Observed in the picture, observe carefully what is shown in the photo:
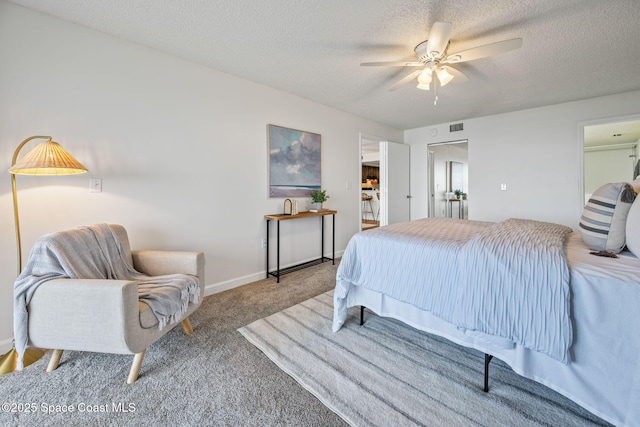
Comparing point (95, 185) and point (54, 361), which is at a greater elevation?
point (95, 185)

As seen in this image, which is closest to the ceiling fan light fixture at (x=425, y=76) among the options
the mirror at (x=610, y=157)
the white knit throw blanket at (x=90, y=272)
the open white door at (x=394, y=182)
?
the open white door at (x=394, y=182)

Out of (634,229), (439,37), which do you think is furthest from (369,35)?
(634,229)

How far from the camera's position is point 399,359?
1.71 meters

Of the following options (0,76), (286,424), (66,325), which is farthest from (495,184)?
(0,76)

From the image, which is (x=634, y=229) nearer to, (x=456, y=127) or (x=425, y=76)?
(x=425, y=76)

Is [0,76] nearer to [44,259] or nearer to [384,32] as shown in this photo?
[44,259]

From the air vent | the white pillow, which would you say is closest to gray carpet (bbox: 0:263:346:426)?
the white pillow

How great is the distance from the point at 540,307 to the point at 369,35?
2178mm

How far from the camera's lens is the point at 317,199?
3615 millimetres

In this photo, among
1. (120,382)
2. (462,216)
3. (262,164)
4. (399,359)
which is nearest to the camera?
(120,382)

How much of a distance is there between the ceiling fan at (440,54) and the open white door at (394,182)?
241 cm

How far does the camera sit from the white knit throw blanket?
4.63 feet

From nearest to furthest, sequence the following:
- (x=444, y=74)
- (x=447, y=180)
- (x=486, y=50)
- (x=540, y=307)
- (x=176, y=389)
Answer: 1. (x=540, y=307)
2. (x=176, y=389)
3. (x=486, y=50)
4. (x=444, y=74)
5. (x=447, y=180)

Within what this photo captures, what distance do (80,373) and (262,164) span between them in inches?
93.1
